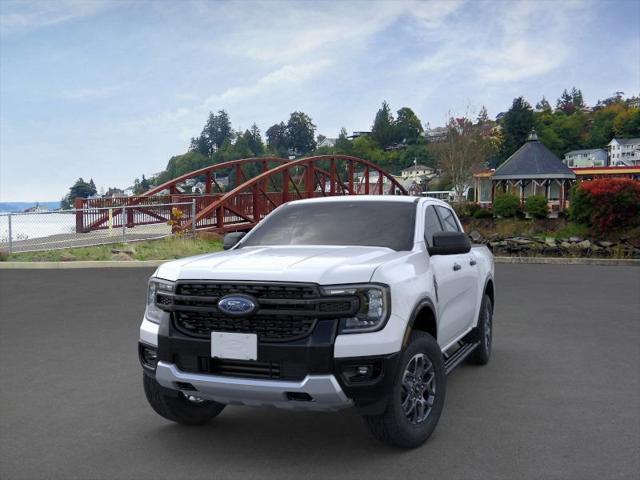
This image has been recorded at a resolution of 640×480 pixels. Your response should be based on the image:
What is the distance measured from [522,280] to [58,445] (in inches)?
460

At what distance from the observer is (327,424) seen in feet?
16.2

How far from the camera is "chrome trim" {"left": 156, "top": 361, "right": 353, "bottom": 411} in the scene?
3736 mm

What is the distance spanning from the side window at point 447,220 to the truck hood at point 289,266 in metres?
1.51

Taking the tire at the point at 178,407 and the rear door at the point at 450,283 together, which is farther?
the rear door at the point at 450,283

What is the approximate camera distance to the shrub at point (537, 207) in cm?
3859

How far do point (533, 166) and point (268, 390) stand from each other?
5057 cm

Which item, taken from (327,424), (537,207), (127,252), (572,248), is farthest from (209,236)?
(537,207)

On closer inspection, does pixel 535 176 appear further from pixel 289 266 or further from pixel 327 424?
pixel 289 266

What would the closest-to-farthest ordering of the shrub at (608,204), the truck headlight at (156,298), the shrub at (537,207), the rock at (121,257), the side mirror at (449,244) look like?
the truck headlight at (156,298)
the side mirror at (449,244)
the rock at (121,257)
the shrub at (608,204)
the shrub at (537,207)

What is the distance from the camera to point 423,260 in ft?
15.7

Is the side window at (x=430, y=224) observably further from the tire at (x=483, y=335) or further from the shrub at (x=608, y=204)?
the shrub at (x=608, y=204)

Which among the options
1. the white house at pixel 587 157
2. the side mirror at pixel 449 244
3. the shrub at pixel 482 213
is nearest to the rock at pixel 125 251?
the side mirror at pixel 449 244

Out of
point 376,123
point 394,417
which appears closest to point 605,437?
point 394,417

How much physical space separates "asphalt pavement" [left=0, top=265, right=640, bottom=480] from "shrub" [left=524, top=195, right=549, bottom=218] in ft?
103
